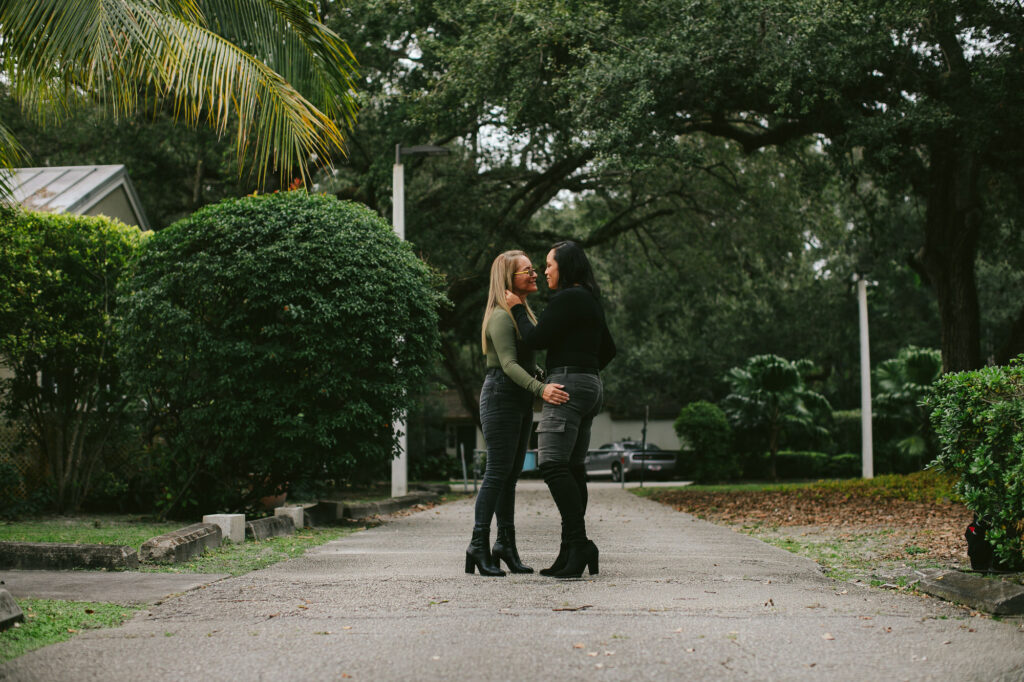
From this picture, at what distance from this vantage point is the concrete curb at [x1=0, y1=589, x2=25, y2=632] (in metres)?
4.27

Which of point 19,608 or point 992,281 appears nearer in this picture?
point 19,608

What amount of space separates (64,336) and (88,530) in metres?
2.85

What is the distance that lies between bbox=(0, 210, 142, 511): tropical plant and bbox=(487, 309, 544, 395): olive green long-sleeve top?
270 inches

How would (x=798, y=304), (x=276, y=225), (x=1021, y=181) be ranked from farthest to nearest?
1. (x=798, y=304)
2. (x=1021, y=181)
3. (x=276, y=225)

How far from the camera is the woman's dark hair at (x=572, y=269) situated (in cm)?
607

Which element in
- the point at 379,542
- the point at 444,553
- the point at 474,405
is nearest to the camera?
the point at 444,553

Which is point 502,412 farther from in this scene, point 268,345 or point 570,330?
point 268,345

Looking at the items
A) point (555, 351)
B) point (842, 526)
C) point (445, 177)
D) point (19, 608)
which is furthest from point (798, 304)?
point (19, 608)

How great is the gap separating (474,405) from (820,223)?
38.0 ft

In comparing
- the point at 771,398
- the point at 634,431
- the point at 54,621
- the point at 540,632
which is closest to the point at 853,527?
the point at 540,632

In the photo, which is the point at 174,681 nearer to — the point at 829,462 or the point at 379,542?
the point at 379,542

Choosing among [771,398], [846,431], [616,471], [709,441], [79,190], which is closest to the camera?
[79,190]

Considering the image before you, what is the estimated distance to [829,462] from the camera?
3092 centimetres

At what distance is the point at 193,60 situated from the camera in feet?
25.4
